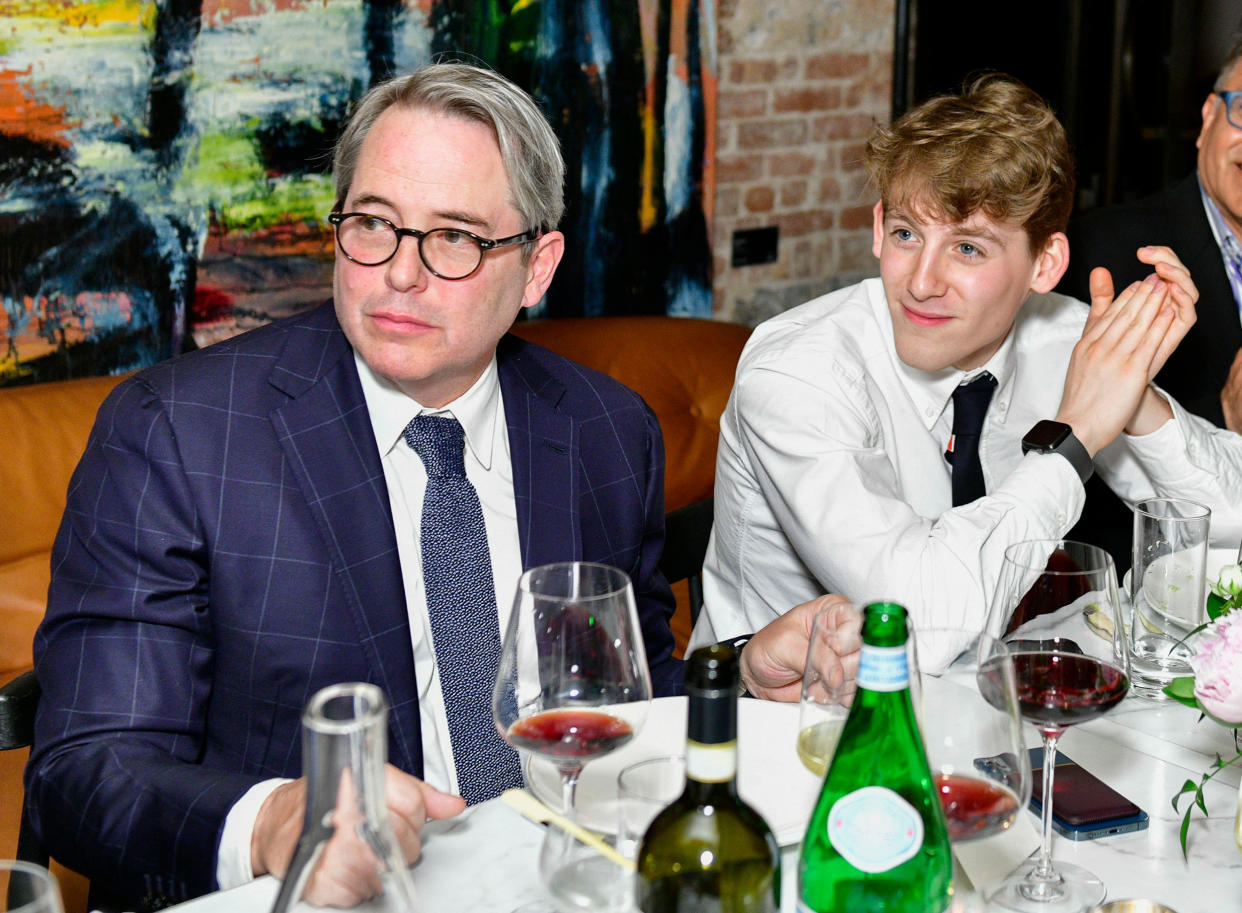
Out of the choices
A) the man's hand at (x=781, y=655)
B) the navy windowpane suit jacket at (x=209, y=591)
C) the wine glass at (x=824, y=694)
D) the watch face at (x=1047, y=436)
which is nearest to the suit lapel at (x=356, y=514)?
the navy windowpane suit jacket at (x=209, y=591)

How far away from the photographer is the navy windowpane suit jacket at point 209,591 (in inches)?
55.7

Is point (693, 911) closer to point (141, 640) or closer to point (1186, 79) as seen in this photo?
point (141, 640)

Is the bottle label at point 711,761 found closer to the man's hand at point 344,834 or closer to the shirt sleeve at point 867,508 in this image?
the man's hand at point 344,834

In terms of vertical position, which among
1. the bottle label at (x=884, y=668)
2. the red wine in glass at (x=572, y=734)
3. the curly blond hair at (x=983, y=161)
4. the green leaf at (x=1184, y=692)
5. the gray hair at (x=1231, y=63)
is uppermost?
the gray hair at (x=1231, y=63)

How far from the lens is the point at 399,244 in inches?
63.6

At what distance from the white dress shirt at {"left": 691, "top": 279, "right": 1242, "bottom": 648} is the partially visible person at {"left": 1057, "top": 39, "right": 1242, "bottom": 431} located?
524mm

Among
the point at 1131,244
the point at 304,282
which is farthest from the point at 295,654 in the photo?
the point at 1131,244

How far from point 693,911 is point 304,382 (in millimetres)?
937

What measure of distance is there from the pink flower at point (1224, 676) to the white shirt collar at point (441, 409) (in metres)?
0.97

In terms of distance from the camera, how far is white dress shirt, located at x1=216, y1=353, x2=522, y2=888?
1.66 meters

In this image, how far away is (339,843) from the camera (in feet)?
2.53

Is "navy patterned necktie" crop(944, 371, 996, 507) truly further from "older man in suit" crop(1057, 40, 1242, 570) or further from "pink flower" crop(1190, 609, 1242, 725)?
"pink flower" crop(1190, 609, 1242, 725)

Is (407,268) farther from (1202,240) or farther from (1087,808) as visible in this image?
(1202,240)

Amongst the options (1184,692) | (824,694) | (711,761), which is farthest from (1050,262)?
(711,761)
